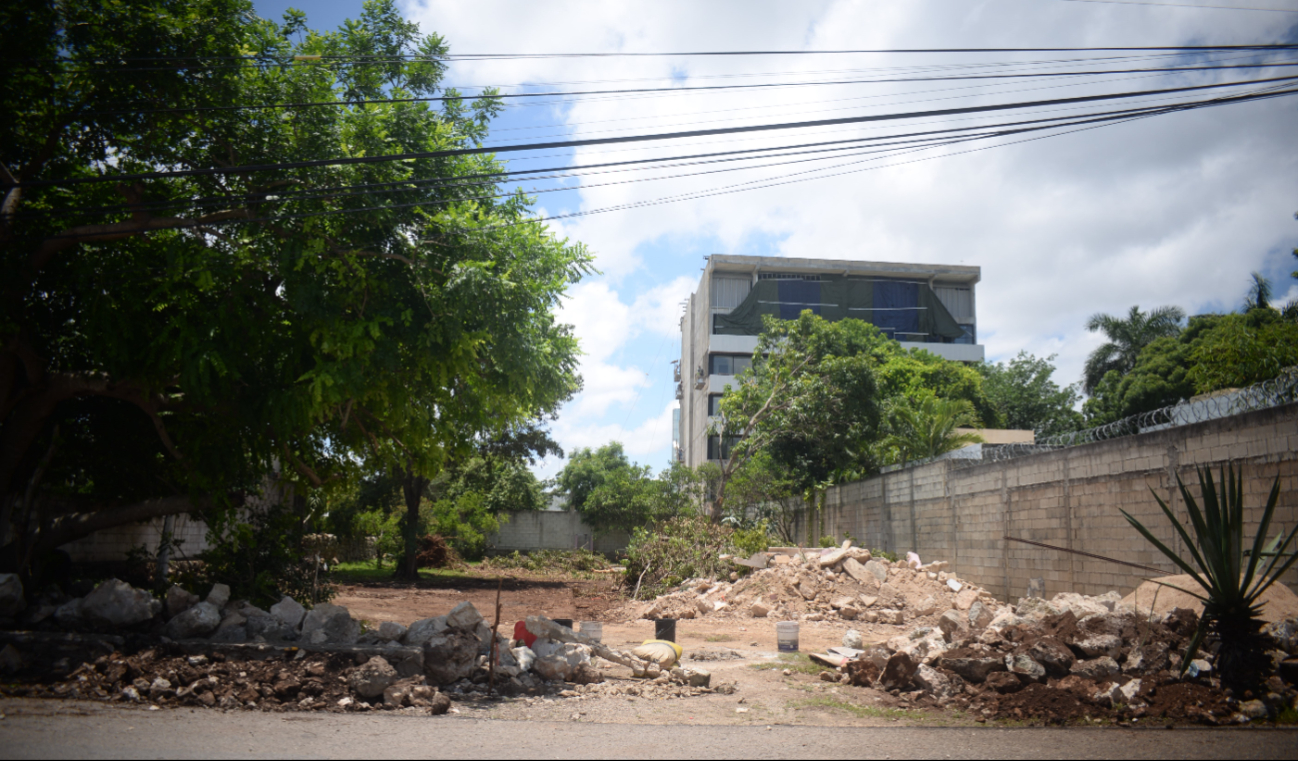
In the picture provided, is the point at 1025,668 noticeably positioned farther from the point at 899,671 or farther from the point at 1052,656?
the point at 899,671

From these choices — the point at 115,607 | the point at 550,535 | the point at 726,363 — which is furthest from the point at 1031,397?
the point at 115,607

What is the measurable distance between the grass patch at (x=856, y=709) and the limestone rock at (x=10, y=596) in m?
8.73

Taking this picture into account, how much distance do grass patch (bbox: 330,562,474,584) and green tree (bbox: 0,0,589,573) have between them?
14533 millimetres

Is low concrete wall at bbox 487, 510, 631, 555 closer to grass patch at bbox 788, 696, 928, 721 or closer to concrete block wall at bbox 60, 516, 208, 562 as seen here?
concrete block wall at bbox 60, 516, 208, 562

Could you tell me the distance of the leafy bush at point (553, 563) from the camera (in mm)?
31938

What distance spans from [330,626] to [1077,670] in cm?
832

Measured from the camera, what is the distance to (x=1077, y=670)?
7918 mm

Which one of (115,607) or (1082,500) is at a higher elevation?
(1082,500)

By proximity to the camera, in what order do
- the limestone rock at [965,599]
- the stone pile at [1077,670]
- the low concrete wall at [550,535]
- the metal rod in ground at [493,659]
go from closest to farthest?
the stone pile at [1077,670] → the metal rod in ground at [493,659] → the limestone rock at [965,599] → the low concrete wall at [550,535]

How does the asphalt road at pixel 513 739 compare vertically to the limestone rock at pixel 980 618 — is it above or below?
below

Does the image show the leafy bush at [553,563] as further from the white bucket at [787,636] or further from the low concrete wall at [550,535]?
the white bucket at [787,636]

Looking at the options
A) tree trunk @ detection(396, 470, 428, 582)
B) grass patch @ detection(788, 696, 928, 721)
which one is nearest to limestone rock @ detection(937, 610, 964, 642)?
grass patch @ detection(788, 696, 928, 721)

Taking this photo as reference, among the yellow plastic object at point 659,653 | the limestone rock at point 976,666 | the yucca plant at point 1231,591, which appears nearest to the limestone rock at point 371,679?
the yellow plastic object at point 659,653

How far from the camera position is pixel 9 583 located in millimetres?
8547
